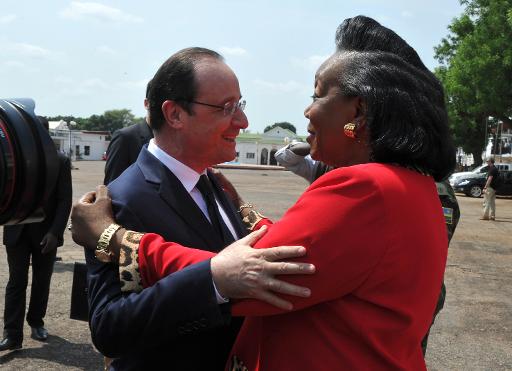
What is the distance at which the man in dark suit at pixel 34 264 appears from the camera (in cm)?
509

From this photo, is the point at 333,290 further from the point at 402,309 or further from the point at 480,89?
the point at 480,89

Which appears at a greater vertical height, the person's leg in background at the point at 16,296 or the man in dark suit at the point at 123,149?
the man in dark suit at the point at 123,149

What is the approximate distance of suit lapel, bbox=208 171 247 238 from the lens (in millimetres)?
2234

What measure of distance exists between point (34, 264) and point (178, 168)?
393cm

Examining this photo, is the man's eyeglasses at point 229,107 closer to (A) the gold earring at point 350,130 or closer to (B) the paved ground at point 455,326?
(A) the gold earring at point 350,130

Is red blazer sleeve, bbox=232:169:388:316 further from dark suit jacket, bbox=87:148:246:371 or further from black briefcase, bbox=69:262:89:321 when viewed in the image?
black briefcase, bbox=69:262:89:321

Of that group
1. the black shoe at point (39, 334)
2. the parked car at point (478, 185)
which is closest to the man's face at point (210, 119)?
the black shoe at point (39, 334)

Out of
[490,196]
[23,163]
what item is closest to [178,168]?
[23,163]

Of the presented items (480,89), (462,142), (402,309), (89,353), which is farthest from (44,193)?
(462,142)

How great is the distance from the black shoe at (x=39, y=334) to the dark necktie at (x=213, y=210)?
3.83 m

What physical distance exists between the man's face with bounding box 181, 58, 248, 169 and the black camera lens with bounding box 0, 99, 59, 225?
0.50 m

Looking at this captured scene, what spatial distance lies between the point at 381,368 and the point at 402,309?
167mm

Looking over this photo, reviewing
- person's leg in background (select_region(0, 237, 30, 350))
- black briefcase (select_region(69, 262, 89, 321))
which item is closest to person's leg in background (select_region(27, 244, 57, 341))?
person's leg in background (select_region(0, 237, 30, 350))

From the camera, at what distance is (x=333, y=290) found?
144 cm
